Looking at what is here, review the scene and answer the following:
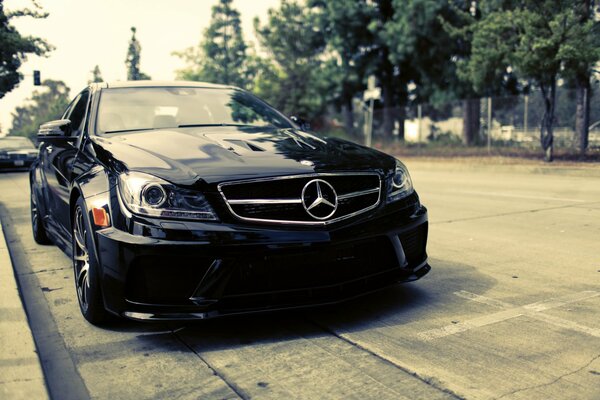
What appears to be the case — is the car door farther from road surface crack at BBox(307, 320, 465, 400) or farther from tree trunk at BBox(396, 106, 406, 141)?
tree trunk at BBox(396, 106, 406, 141)

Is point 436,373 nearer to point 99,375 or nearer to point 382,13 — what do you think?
point 99,375

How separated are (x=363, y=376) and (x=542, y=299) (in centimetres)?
176

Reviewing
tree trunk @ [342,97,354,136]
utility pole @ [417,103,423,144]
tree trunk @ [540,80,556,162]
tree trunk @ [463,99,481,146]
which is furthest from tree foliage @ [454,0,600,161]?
tree trunk @ [342,97,354,136]

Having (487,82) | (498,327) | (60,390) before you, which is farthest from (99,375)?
(487,82)

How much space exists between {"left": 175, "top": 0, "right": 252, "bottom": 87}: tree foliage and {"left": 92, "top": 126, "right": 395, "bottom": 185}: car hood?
6805cm

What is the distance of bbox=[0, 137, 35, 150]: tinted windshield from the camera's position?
76.5ft

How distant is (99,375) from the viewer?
3168mm

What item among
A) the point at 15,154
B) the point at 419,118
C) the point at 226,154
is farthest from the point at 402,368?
the point at 419,118

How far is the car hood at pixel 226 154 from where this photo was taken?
3.61 metres

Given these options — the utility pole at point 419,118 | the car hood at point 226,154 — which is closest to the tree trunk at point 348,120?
the utility pole at point 419,118

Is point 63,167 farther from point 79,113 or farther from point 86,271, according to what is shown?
point 86,271

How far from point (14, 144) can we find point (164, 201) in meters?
22.6

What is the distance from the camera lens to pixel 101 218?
366cm

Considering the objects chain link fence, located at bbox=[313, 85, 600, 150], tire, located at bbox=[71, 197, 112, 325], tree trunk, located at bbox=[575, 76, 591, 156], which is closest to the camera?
tire, located at bbox=[71, 197, 112, 325]
